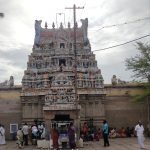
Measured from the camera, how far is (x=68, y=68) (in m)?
38.8

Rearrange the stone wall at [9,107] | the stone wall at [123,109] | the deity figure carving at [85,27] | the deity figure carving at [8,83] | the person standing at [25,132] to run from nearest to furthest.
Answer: the person standing at [25,132]
the stone wall at [9,107]
the stone wall at [123,109]
the deity figure carving at [8,83]
the deity figure carving at [85,27]

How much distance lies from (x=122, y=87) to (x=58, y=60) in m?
6.85

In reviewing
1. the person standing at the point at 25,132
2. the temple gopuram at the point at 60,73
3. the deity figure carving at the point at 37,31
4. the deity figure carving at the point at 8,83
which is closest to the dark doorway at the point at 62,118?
the person standing at the point at 25,132

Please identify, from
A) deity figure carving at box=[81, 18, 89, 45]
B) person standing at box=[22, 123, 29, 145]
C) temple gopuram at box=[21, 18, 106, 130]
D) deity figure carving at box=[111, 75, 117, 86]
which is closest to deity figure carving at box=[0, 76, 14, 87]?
temple gopuram at box=[21, 18, 106, 130]

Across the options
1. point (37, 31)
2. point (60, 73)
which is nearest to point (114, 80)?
point (60, 73)

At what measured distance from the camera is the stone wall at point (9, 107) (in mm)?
37312

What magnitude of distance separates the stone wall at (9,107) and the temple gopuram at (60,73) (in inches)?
34.2

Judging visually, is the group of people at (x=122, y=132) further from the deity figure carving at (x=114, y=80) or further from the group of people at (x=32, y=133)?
the group of people at (x=32, y=133)

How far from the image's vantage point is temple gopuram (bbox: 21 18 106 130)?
122 ft

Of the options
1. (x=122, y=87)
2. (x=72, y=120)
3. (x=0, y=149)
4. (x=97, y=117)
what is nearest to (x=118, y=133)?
(x=97, y=117)

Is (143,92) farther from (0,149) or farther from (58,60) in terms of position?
(0,149)

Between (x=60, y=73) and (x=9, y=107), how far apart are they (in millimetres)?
5775

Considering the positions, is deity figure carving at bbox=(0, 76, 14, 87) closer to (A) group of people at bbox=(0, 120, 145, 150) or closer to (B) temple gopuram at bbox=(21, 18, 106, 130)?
(B) temple gopuram at bbox=(21, 18, 106, 130)

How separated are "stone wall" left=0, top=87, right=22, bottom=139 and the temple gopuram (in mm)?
870
